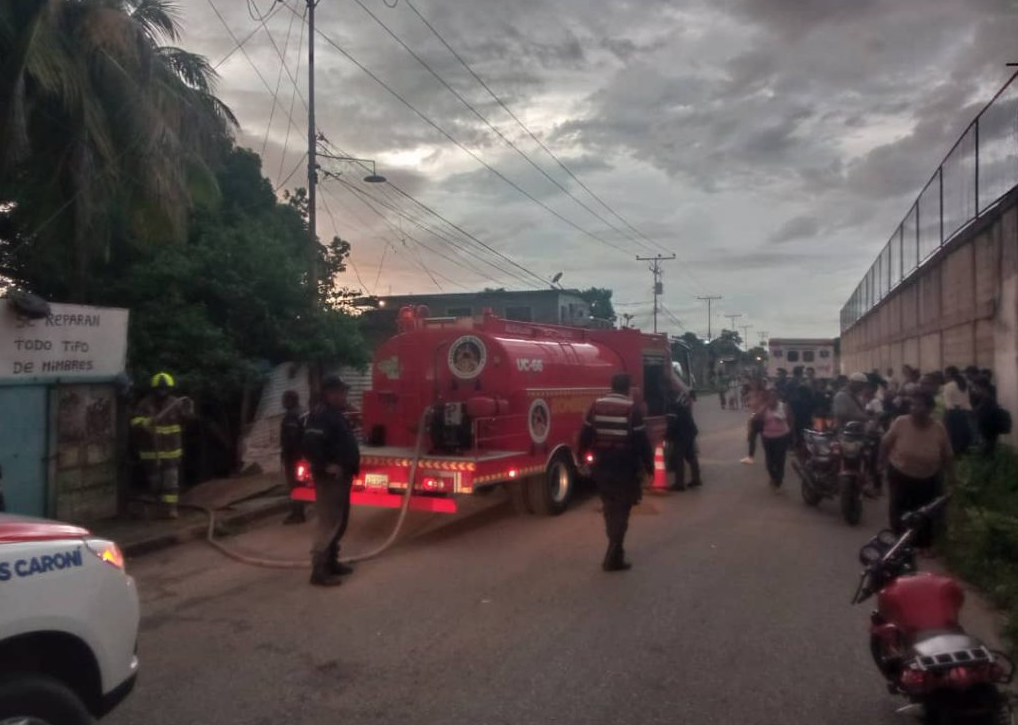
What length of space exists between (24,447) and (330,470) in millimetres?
4029

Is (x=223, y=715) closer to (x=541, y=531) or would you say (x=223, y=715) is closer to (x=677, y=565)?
(x=677, y=565)

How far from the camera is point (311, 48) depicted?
1870 centimetres

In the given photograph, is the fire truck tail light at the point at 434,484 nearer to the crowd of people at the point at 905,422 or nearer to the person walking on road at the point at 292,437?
the person walking on road at the point at 292,437

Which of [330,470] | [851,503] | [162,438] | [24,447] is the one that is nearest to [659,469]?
[851,503]

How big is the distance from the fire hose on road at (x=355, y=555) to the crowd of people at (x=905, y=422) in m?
4.76

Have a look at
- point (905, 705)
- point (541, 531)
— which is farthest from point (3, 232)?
point (905, 705)

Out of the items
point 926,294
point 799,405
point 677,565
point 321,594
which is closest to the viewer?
point 321,594

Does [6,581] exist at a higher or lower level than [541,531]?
higher

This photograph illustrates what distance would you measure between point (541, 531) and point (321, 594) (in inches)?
141

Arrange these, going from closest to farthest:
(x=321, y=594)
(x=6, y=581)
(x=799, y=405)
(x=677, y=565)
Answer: (x=6, y=581) < (x=321, y=594) < (x=677, y=565) < (x=799, y=405)

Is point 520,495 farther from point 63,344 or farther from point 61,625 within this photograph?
point 61,625

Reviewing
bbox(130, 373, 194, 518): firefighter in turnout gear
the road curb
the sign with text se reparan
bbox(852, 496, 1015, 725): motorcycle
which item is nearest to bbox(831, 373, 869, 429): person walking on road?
bbox(852, 496, 1015, 725): motorcycle

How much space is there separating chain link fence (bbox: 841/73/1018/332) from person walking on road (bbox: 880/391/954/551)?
548 cm

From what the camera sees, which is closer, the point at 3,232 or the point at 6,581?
the point at 6,581
